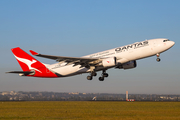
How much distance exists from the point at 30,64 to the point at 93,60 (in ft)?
50.7

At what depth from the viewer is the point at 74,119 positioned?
21.4m

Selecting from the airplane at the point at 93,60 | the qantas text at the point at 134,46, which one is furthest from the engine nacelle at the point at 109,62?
the qantas text at the point at 134,46

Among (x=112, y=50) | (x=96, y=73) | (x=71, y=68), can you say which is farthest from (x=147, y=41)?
(x=71, y=68)

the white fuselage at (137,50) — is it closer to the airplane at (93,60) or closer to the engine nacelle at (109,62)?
the airplane at (93,60)

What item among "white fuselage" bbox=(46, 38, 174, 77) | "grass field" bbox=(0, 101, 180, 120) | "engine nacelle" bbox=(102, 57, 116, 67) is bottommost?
"grass field" bbox=(0, 101, 180, 120)

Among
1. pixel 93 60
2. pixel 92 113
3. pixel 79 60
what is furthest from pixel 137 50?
pixel 92 113

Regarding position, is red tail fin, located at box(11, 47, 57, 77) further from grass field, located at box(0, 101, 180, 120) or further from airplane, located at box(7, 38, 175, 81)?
grass field, located at box(0, 101, 180, 120)

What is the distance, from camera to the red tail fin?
160 feet

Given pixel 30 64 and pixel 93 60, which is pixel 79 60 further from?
pixel 30 64

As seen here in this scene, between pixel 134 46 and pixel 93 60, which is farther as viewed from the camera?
pixel 93 60

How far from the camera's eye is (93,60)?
42.4 meters

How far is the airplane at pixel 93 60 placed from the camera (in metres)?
39.5

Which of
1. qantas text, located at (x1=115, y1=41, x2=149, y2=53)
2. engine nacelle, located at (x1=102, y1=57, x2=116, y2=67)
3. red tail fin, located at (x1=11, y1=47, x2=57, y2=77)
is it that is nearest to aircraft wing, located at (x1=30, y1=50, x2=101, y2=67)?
engine nacelle, located at (x1=102, y1=57, x2=116, y2=67)

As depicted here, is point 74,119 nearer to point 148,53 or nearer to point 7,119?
point 7,119
